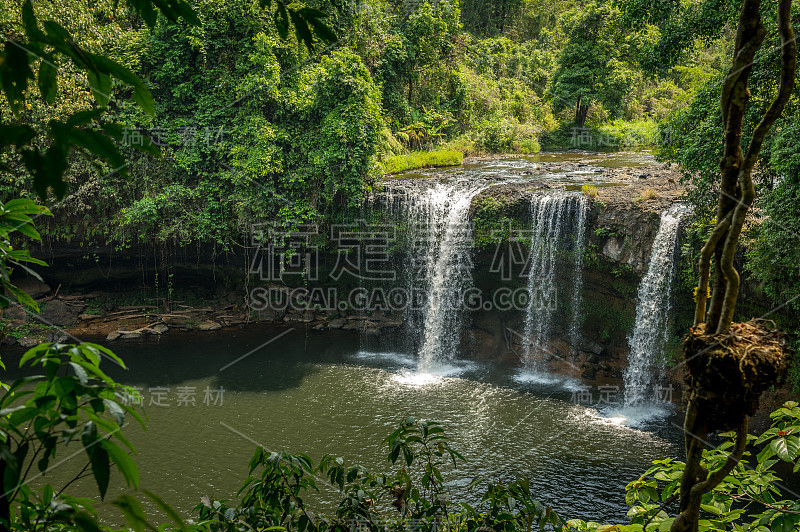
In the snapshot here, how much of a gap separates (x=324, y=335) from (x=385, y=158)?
5.78m

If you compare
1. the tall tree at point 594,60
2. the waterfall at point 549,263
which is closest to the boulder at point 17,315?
the waterfall at point 549,263

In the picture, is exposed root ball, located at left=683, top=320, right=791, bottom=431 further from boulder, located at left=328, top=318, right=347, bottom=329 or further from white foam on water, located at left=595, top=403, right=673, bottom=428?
boulder, located at left=328, top=318, right=347, bottom=329

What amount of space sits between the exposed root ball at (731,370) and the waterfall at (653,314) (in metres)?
10.3

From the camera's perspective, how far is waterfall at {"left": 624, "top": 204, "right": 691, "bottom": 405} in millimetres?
10805

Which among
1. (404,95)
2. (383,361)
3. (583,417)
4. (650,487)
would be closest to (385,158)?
(404,95)

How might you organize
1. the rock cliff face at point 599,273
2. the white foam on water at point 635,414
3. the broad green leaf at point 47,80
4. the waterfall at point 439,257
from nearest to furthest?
the broad green leaf at point 47,80, the white foam on water at point 635,414, the rock cliff face at point 599,273, the waterfall at point 439,257

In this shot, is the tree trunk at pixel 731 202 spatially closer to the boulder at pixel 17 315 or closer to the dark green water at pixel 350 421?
the dark green water at pixel 350 421


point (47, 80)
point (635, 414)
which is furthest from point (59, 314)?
point (47, 80)

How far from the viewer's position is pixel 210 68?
A: 48.5 feet

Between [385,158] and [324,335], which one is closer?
[324,335]

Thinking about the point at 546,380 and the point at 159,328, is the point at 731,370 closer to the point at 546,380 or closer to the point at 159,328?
the point at 546,380

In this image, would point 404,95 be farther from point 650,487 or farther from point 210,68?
point 650,487

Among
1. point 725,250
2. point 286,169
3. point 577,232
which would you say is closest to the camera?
point 725,250

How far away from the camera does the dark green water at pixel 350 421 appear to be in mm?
8312
